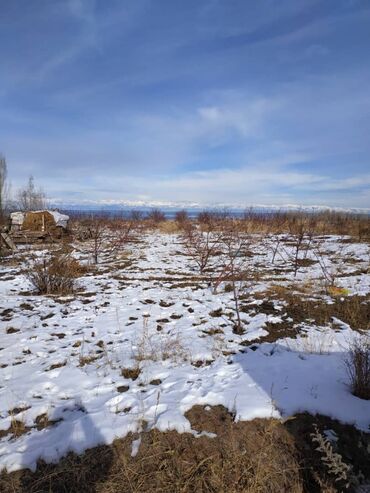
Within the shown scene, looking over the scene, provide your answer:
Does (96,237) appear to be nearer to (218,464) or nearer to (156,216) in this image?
(218,464)

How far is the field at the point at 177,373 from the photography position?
2.15 m

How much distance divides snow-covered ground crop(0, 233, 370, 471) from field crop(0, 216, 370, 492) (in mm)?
16

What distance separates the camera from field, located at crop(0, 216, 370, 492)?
7.06ft

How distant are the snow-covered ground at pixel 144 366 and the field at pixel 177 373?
16 mm

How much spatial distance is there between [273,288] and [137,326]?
135 inches

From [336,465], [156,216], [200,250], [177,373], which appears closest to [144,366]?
[177,373]

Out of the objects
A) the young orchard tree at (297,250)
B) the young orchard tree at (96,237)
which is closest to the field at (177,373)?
the young orchard tree at (297,250)

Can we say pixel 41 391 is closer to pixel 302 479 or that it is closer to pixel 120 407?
pixel 120 407

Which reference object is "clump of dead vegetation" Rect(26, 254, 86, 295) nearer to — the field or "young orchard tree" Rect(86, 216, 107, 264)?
the field

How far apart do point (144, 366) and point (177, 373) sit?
1.45 feet

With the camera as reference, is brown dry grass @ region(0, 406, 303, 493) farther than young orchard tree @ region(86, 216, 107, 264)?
No

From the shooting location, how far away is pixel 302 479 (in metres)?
1.94

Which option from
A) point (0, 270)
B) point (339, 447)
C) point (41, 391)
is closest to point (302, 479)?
point (339, 447)

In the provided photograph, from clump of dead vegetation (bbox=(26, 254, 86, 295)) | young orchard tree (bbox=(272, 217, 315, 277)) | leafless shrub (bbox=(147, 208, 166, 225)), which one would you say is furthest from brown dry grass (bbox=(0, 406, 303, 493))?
leafless shrub (bbox=(147, 208, 166, 225))
